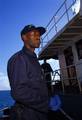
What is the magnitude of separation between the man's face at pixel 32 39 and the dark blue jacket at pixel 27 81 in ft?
0.52

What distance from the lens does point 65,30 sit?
40.5 ft

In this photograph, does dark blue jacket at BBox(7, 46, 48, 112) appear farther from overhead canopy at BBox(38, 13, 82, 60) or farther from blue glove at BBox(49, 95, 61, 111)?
overhead canopy at BBox(38, 13, 82, 60)

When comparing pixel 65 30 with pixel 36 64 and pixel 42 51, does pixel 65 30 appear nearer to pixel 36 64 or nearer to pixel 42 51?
pixel 42 51

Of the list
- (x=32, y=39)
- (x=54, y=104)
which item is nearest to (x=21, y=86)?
(x=32, y=39)

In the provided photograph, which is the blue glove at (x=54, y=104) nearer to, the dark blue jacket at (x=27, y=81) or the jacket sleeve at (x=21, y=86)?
the dark blue jacket at (x=27, y=81)

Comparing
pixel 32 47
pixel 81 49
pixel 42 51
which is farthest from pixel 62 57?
pixel 32 47

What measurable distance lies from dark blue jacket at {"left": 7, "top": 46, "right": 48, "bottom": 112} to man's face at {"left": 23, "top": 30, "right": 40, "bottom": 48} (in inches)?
6.2

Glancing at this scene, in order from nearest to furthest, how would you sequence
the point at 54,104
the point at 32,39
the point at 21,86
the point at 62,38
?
the point at 21,86 < the point at 32,39 < the point at 54,104 < the point at 62,38

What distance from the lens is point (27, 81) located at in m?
2.51

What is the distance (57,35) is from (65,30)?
94 centimetres

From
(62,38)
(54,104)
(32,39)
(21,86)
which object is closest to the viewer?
(21,86)

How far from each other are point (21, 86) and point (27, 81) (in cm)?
8

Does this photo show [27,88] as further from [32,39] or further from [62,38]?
[62,38]

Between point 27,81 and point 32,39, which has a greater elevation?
point 32,39
